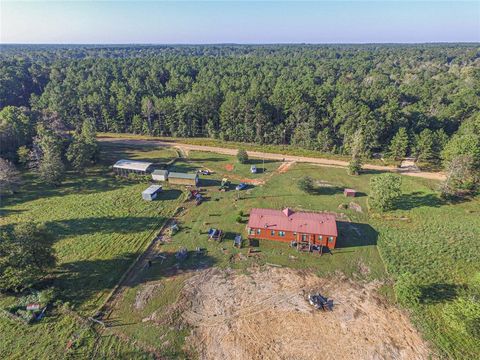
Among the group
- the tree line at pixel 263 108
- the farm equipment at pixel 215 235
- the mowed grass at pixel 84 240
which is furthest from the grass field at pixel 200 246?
the tree line at pixel 263 108

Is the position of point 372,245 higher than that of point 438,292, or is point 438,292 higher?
point 438,292

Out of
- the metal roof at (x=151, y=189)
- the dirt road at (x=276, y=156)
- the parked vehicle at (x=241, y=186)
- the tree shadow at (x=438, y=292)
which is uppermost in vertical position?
the metal roof at (x=151, y=189)

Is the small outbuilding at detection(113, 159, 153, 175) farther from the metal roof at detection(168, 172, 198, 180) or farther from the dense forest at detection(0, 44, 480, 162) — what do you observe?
the dense forest at detection(0, 44, 480, 162)

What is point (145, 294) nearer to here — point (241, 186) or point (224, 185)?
point (224, 185)

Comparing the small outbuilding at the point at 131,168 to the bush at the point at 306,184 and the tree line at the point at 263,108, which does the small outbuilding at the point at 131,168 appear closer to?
the tree line at the point at 263,108

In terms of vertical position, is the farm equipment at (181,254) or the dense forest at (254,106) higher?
the dense forest at (254,106)

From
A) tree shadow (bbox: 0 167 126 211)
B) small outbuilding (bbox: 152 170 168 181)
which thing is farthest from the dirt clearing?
tree shadow (bbox: 0 167 126 211)

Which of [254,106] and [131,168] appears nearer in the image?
[131,168]

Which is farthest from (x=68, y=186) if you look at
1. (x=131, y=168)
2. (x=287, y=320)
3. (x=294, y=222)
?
(x=287, y=320)

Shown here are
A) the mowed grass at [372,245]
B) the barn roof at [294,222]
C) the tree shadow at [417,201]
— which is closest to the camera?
the mowed grass at [372,245]
